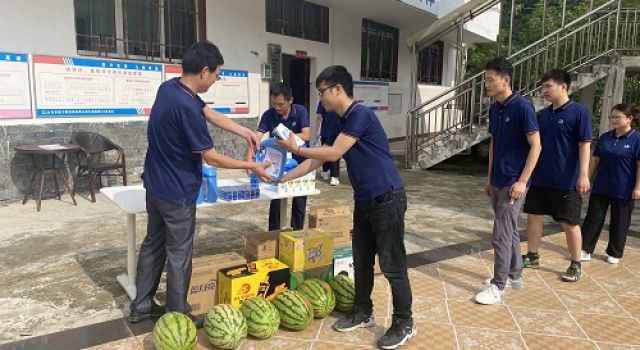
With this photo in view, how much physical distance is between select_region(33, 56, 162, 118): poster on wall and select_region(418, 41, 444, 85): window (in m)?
9.21

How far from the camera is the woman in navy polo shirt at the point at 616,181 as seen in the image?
425cm

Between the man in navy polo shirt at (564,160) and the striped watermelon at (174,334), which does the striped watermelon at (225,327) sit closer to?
the striped watermelon at (174,334)

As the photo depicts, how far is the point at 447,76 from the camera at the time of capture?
16.1 meters

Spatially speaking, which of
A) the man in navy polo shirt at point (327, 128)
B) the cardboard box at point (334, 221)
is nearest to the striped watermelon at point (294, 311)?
the cardboard box at point (334, 221)

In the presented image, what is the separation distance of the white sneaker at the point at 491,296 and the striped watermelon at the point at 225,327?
172 cm

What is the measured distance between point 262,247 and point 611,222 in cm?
322

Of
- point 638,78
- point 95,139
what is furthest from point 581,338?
point 638,78

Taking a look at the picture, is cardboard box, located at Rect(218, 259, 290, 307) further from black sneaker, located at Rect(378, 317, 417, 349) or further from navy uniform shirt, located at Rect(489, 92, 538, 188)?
navy uniform shirt, located at Rect(489, 92, 538, 188)

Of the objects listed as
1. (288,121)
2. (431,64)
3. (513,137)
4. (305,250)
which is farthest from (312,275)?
(431,64)

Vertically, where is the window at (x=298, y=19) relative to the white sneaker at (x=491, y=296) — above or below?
above

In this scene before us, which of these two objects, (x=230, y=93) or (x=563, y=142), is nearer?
(x=563, y=142)

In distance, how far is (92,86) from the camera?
6.71 m

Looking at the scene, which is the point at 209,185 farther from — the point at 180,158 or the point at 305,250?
the point at 305,250

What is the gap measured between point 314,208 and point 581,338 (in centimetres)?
209
